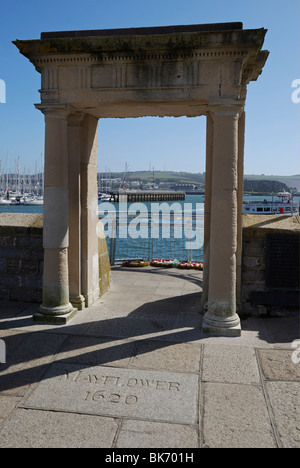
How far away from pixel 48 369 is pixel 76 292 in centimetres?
254

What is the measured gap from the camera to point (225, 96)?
6465mm

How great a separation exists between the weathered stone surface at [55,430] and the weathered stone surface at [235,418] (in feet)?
3.48

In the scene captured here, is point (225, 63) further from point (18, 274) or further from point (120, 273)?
point (120, 273)

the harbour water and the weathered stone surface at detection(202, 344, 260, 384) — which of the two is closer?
the weathered stone surface at detection(202, 344, 260, 384)

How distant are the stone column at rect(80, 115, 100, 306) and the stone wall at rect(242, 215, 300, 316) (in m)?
Result: 3.16

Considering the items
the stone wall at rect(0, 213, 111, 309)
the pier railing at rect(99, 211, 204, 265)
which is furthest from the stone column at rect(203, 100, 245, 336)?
the pier railing at rect(99, 211, 204, 265)

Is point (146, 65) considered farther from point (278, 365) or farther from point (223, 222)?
point (278, 365)

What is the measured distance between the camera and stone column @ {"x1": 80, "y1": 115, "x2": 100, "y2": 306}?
25.8 ft

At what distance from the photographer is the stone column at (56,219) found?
6977mm

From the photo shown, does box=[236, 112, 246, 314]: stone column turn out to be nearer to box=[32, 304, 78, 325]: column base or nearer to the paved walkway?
the paved walkway

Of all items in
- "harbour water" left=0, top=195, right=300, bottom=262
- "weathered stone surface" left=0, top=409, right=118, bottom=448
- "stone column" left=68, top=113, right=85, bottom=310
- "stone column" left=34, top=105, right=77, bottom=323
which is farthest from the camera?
"harbour water" left=0, top=195, right=300, bottom=262

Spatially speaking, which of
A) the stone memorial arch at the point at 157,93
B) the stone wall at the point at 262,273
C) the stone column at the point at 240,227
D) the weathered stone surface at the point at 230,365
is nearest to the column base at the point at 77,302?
the stone memorial arch at the point at 157,93

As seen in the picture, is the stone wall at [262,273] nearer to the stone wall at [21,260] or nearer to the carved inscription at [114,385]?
the carved inscription at [114,385]
